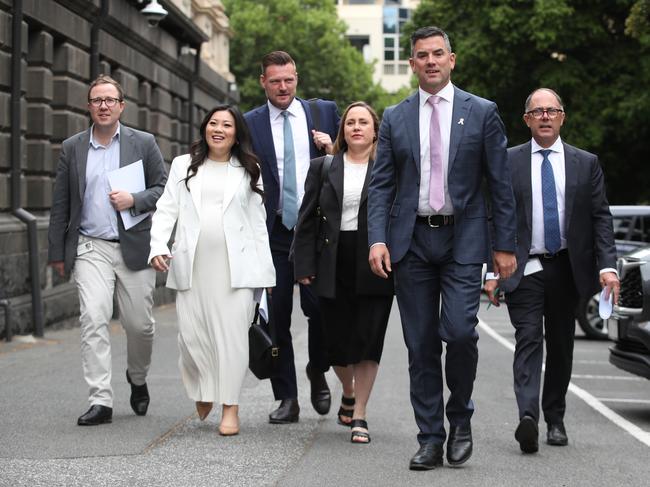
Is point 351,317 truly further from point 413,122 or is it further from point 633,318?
point 633,318

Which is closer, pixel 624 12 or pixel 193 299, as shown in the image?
pixel 193 299

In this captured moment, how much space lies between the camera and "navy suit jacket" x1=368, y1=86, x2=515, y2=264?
7.06 m

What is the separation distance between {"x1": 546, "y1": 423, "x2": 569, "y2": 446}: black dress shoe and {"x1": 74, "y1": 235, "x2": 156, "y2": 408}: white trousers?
254 centimetres

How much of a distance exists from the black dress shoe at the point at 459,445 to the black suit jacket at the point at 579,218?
1135 mm

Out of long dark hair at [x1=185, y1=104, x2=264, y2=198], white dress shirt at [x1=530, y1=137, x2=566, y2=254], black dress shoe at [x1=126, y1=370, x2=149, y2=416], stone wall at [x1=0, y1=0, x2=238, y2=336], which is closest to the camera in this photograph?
white dress shirt at [x1=530, y1=137, x2=566, y2=254]

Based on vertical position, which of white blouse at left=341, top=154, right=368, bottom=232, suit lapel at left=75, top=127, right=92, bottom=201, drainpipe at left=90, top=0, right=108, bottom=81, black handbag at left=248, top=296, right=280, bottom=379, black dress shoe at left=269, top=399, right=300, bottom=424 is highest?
drainpipe at left=90, top=0, right=108, bottom=81

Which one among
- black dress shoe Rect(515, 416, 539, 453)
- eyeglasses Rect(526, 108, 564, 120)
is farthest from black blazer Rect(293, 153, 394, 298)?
black dress shoe Rect(515, 416, 539, 453)

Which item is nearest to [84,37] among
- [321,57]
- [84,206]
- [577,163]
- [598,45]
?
[84,206]

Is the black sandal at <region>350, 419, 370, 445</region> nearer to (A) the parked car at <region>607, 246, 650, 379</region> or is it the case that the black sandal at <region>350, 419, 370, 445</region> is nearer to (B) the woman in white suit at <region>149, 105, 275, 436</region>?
(B) the woman in white suit at <region>149, 105, 275, 436</region>

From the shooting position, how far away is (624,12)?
126 feet

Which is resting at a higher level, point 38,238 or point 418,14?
point 418,14

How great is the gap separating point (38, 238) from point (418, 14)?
2644 cm

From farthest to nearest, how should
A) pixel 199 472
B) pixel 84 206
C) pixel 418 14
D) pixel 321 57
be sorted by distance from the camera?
pixel 321 57 → pixel 418 14 → pixel 84 206 → pixel 199 472

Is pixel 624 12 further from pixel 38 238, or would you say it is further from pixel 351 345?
pixel 351 345
